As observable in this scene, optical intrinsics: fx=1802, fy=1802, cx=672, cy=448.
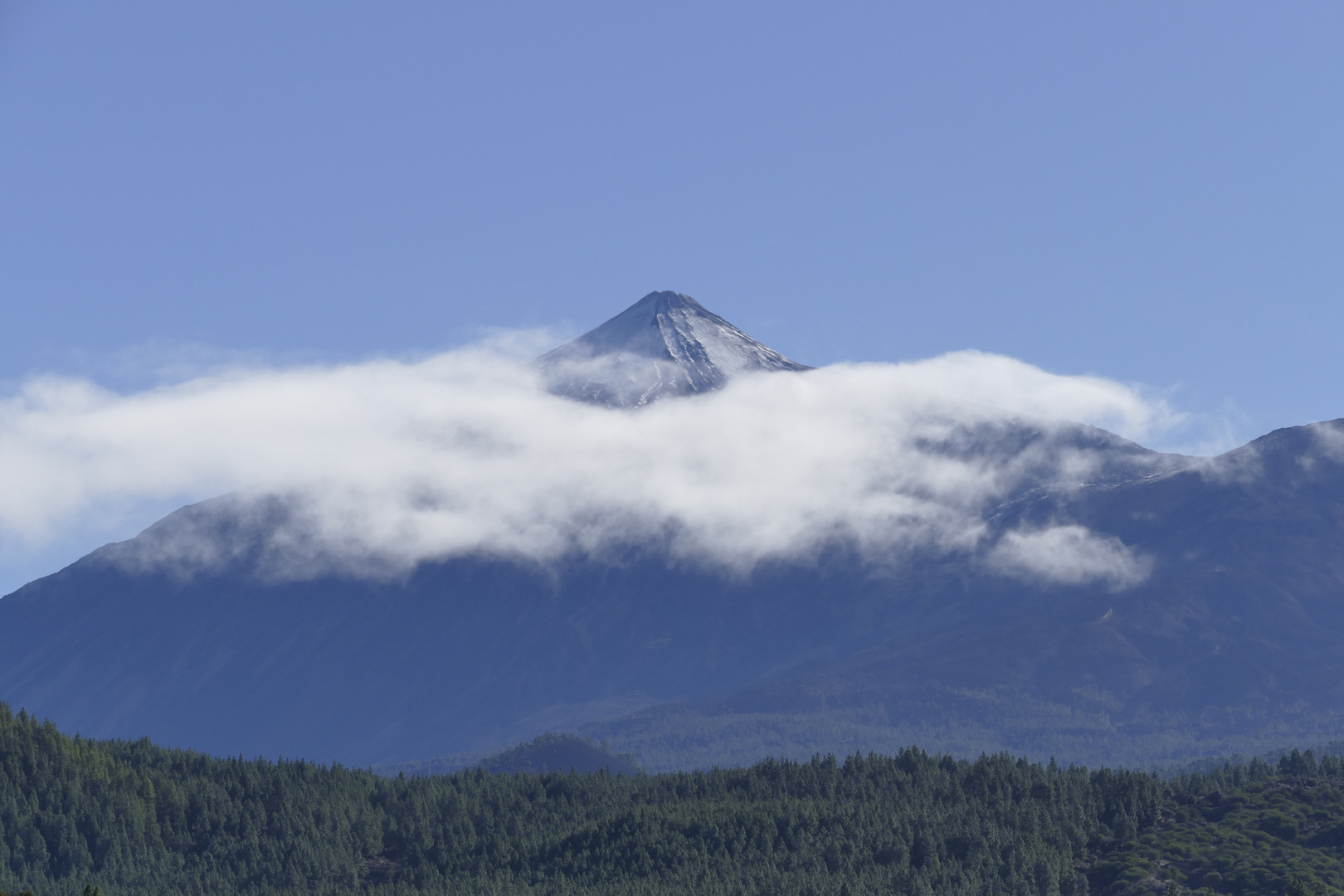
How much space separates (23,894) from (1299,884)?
5489 inches

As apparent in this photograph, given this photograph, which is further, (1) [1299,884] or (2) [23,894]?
(1) [1299,884]

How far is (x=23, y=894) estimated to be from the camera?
120 metres

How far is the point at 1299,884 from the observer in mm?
199875
